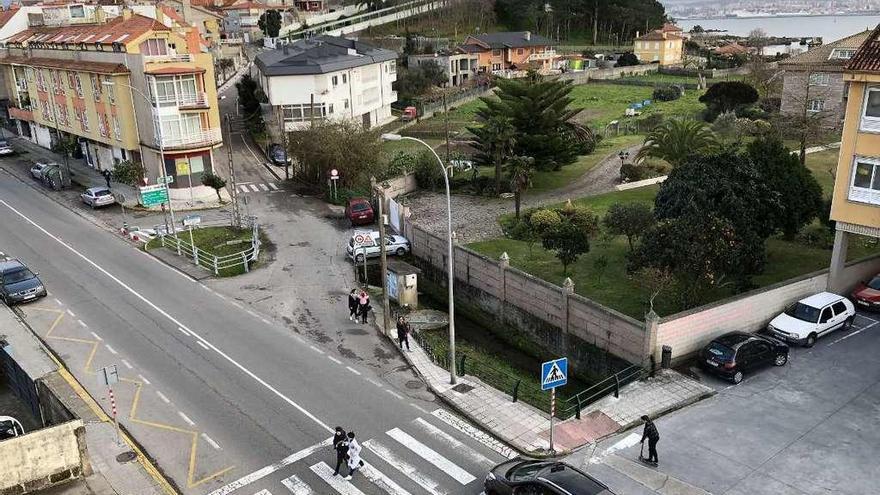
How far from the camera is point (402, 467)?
18.1 metres

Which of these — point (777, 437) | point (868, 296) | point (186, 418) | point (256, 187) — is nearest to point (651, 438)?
point (777, 437)

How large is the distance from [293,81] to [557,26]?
291 ft

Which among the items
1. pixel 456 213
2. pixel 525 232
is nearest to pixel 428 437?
pixel 525 232

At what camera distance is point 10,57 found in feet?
210

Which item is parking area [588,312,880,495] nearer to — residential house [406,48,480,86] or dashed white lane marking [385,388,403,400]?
dashed white lane marking [385,388,403,400]

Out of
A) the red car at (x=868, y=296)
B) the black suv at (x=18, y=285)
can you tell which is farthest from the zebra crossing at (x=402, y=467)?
the black suv at (x=18, y=285)

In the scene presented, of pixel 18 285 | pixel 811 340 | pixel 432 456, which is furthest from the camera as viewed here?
pixel 18 285

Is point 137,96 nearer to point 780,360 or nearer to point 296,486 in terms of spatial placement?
point 296,486

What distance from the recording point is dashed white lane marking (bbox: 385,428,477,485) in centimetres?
1773

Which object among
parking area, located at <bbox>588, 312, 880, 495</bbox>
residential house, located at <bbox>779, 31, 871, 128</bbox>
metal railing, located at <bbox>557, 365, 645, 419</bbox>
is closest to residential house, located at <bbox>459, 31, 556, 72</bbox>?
residential house, located at <bbox>779, 31, 871, 128</bbox>

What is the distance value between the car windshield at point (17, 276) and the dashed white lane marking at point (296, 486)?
61.3 ft

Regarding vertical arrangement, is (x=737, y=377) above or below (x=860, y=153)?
below

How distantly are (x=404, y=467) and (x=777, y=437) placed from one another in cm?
996

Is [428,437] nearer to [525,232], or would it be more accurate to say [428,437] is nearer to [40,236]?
[525,232]
